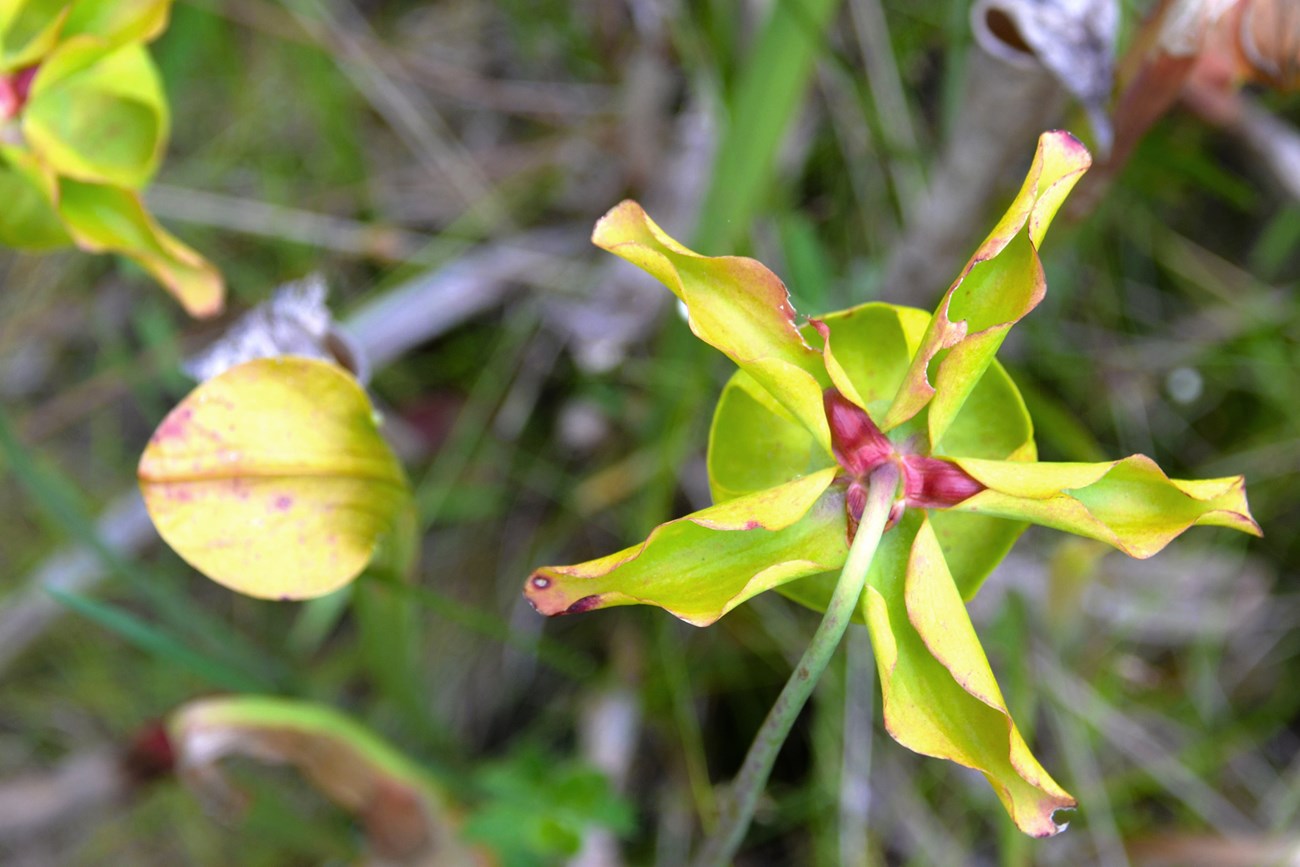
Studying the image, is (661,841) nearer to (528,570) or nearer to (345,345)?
(528,570)

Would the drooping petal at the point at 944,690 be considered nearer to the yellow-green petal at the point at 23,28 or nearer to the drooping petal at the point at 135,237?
the drooping petal at the point at 135,237

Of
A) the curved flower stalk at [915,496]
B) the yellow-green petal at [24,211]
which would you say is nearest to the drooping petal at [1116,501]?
the curved flower stalk at [915,496]

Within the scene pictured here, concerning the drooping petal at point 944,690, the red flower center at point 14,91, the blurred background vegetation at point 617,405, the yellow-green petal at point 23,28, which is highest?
the yellow-green petal at point 23,28

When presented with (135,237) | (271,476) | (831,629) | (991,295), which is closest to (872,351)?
(991,295)

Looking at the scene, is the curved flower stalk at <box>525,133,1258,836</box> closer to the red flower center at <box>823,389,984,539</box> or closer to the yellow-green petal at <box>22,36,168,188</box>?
the red flower center at <box>823,389,984,539</box>

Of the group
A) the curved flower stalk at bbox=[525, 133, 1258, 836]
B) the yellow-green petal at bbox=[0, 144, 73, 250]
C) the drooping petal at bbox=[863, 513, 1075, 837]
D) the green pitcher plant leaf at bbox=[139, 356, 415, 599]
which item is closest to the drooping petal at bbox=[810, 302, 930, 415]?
the curved flower stalk at bbox=[525, 133, 1258, 836]

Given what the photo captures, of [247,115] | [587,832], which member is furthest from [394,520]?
[247,115]

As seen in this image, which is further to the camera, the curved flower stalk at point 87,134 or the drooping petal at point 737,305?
the curved flower stalk at point 87,134
